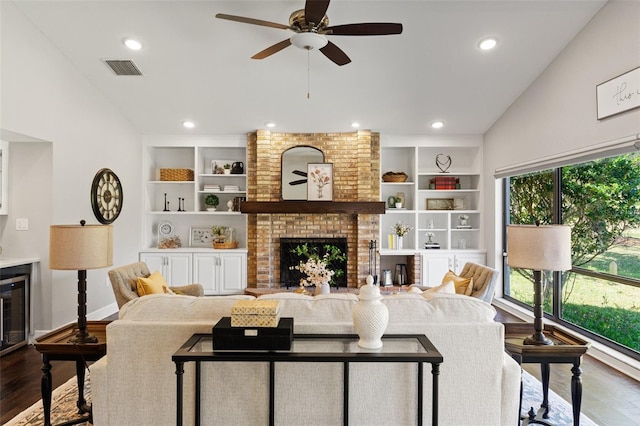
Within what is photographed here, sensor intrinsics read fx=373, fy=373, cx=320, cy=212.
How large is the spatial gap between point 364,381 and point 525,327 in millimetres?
1403

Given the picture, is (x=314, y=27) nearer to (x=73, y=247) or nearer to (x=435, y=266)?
(x=73, y=247)

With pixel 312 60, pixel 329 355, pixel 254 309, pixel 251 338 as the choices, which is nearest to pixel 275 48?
pixel 312 60

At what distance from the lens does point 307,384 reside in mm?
1831

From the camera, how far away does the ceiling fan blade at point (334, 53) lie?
128 inches

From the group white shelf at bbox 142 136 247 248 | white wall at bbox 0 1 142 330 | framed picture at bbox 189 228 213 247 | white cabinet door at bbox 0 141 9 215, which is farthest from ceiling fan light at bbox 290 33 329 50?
framed picture at bbox 189 228 213 247

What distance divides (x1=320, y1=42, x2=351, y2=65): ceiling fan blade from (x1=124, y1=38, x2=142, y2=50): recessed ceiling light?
6.72 feet

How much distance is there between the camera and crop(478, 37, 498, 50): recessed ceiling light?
3.86 m

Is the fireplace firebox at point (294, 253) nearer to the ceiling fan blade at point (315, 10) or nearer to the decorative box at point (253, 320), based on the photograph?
the ceiling fan blade at point (315, 10)

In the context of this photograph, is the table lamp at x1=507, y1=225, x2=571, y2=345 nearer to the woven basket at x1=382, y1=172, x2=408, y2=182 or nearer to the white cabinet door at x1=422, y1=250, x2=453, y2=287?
the white cabinet door at x1=422, y1=250, x2=453, y2=287

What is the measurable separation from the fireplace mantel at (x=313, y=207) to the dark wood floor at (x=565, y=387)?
9.77 feet

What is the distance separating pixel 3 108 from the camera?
3.42m

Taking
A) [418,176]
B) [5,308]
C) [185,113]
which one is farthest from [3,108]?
[418,176]

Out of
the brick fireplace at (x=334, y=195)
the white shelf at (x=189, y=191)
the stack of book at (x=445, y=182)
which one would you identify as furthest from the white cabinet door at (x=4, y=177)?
the stack of book at (x=445, y=182)

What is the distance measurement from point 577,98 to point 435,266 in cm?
304
